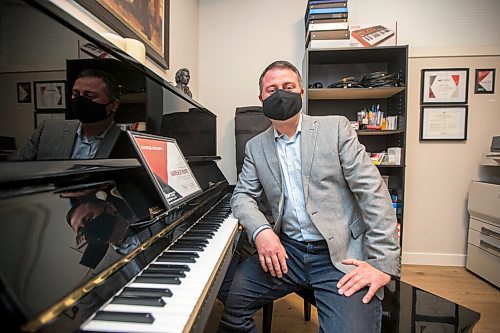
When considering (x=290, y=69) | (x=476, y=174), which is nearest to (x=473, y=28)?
(x=476, y=174)

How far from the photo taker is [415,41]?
2.68 m

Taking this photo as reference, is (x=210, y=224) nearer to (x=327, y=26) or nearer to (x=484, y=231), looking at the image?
(x=327, y=26)

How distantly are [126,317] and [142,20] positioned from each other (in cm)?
155

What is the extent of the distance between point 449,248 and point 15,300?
10.6 feet

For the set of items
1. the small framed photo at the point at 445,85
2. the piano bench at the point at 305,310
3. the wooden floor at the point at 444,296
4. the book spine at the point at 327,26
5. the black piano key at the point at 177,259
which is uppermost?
the book spine at the point at 327,26

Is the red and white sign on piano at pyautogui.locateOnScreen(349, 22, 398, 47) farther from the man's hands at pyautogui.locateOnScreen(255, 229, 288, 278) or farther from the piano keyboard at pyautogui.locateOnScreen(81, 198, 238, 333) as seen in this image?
the piano keyboard at pyautogui.locateOnScreen(81, 198, 238, 333)

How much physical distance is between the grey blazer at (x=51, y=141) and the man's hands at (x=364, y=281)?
95cm

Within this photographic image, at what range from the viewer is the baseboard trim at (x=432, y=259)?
8.87ft

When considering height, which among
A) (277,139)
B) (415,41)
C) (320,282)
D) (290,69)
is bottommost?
(320,282)

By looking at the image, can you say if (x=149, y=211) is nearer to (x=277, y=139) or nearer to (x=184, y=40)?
(x=277, y=139)

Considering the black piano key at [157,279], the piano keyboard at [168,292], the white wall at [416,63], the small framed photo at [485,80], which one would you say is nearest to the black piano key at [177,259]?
the piano keyboard at [168,292]

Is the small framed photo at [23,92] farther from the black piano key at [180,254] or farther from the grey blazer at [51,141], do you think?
the black piano key at [180,254]

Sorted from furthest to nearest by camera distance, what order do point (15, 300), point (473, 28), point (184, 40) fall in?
point (473, 28), point (184, 40), point (15, 300)

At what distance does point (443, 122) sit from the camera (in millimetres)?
2670
